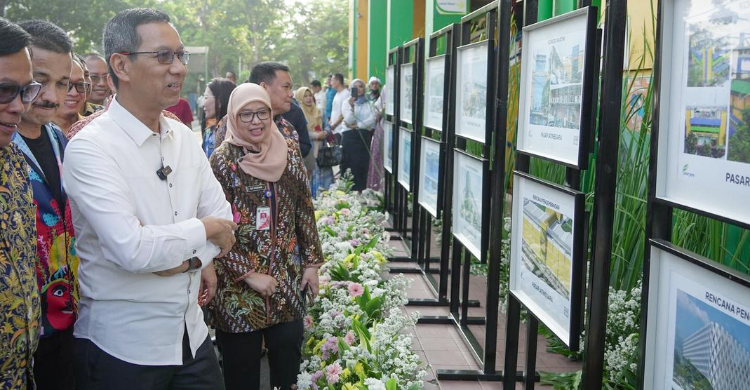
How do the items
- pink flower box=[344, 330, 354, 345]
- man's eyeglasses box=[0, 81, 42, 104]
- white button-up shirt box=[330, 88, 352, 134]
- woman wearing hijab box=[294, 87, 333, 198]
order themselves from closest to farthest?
man's eyeglasses box=[0, 81, 42, 104], pink flower box=[344, 330, 354, 345], woman wearing hijab box=[294, 87, 333, 198], white button-up shirt box=[330, 88, 352, 134]

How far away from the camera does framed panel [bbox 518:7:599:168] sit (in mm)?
2625

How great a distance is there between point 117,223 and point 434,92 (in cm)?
381

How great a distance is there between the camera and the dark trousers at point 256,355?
3588mm

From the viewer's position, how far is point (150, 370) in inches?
99.0

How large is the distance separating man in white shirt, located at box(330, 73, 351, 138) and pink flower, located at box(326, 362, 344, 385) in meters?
7.80

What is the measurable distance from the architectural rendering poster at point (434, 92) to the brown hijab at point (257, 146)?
2.02 meters

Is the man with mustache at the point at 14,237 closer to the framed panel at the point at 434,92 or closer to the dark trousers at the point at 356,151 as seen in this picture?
the framed panel at the point at 434,92

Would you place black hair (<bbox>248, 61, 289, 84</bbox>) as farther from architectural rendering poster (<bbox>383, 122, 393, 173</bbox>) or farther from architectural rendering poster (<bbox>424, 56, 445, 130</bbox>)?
architectural rendering poster (<bbox>383, 122, 393, 173</bbox>)

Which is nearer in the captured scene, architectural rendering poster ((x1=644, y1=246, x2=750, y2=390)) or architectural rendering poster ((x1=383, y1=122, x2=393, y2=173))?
architectural rendering poster ((x1=644, y1=246, x2=750, y2=390))

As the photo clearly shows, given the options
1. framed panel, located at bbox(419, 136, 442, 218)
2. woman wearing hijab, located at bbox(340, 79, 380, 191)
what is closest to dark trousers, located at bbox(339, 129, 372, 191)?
woman wearing hijab, located at bbox(340, 79, 380, 191)

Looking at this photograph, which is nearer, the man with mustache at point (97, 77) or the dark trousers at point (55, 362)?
the dark trousers at point (55, 362)

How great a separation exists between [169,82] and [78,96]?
1.38 metres

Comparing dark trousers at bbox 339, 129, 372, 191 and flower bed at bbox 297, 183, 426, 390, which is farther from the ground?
dark trousers at bbox 339, 129, 372, 191

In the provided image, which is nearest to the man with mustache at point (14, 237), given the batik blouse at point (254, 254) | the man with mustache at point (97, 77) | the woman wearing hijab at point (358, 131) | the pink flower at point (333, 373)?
the batik blouse at point (254, 254)
